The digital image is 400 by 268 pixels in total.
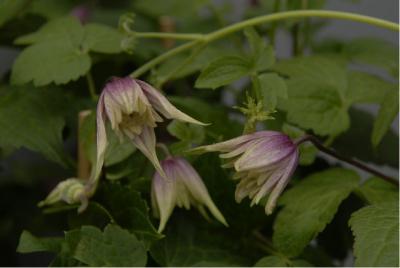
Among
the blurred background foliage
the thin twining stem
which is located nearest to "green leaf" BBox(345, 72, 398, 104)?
the blurred background foliage

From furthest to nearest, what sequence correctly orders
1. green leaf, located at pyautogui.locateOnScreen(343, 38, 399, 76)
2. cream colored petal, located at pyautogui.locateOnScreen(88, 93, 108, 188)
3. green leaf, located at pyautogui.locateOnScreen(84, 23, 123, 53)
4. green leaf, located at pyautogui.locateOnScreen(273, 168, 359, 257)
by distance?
green leaf, located at pyautogui.locateOnScreen(343, 38, 399, 76), green leaf, located at pyautogui.locateOnScreen(84, 23, 123, 53), green leaf, located at pyautogui.locateOnScreen(273, 168, 359, 257), cream colored petal, located at pyautogui.locateOnScreen(88, 93, 108, 188)

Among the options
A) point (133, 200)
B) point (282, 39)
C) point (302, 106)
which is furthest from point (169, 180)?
point (282, 39)

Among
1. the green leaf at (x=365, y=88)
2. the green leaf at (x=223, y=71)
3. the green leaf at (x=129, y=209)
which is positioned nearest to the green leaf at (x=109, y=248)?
the green leaf at (x=129, y=209)

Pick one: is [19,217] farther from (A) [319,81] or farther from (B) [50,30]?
(A) [319,81]

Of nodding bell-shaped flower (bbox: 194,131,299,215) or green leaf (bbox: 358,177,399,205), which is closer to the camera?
nodding bell-shaped flower (bbox: 194,131,299,215)

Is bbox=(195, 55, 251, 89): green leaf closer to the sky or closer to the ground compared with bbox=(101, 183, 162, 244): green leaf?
closer to the sky

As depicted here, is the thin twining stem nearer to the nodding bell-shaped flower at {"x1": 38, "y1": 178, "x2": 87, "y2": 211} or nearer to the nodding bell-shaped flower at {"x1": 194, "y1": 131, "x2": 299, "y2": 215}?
the nodding bell-shaped flower at {"x1": 194, "y1": 131, "x2": 299, "y2": 215}

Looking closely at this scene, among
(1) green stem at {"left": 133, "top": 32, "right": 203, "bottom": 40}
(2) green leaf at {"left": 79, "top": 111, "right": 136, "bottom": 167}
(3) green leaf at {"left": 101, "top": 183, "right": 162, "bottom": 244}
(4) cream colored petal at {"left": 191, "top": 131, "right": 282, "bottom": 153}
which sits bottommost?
(3) green leaf at {"left": 101, "top": 183, "right": 162, "bottom": 244}

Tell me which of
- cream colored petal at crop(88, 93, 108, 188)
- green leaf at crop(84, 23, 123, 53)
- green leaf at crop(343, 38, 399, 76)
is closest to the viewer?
cream colored petal at crop(88, 93, 108, 188)
